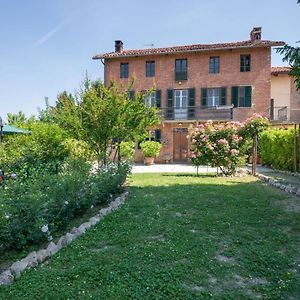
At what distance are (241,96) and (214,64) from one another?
3330 millimetres

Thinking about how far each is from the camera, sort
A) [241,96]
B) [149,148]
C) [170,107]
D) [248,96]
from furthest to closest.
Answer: [170,107]
[241,96]
[248,96]
[149,148]

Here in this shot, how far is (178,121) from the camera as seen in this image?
76.1 feet

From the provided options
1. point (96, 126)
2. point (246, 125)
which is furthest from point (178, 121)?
point (96, 126)

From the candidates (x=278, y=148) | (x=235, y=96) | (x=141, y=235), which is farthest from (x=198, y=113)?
(x=141, y=235)

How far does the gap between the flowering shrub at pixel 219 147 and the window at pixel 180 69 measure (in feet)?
39.3

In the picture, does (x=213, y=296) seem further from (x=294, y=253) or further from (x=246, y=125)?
(x=246, y=125)

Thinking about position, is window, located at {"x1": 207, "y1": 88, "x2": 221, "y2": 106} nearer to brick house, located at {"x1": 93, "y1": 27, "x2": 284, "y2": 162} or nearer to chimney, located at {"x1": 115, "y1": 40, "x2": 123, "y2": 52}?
brick house, located at {"x1": 93, "y1": 27, "x2": 284, "y2": 162}

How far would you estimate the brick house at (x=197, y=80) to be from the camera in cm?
2253

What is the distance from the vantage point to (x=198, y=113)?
2336cm

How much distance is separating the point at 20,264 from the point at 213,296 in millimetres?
2057

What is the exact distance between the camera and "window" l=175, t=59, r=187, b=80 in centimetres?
2386

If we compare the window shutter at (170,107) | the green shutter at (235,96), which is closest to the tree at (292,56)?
the green shutter at (235,96)

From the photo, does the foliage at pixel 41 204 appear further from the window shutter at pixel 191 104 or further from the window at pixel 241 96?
the window at pixel 241 96

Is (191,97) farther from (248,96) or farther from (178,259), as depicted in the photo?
(178,259)
